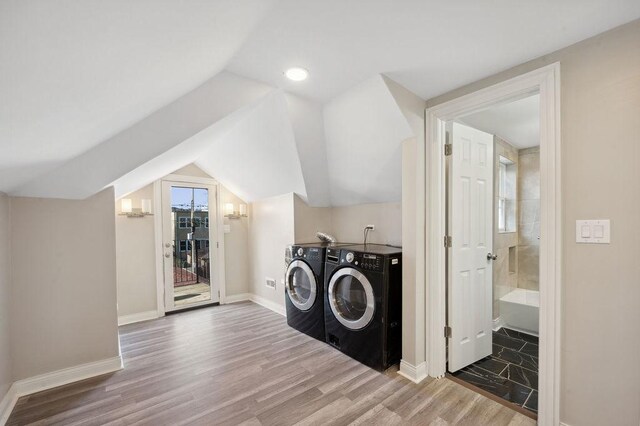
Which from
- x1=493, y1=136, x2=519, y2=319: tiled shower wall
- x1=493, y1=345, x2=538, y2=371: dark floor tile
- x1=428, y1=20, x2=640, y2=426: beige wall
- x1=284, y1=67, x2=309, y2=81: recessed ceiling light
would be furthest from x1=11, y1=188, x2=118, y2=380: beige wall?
x1=493, y1=136, x2=519, y2=319: tiled shower wall

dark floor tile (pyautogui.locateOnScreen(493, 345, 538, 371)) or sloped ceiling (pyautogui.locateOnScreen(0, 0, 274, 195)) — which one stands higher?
sloped ceiling (pyautogui.locateOnScreen(0, 0, 274, 195))

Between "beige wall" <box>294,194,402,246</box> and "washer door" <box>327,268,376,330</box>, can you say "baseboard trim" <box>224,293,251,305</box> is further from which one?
"washer door" <box>327,268,376,330</box>

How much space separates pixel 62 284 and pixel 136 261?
1.42 meters

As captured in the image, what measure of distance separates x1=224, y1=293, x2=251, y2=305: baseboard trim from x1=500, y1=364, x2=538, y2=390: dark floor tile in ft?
11.2

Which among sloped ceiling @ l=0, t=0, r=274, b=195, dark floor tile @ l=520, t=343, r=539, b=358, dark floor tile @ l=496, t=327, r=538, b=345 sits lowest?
dark floor tile @ l=496, t=327, r=538, b=345

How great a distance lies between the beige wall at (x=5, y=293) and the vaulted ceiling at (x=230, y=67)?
0.66 ft

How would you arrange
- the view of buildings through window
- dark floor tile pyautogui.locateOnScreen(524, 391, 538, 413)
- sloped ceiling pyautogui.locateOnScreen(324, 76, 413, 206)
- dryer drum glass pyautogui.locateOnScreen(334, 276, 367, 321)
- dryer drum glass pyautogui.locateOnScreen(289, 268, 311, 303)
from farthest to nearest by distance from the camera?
Result: the view of buildings through window, dryer drum glass pyautogui.locateOnScreen(289, 268, 311, 303), dryer drum glass pyautogui.locateOnScreen(334, 276, 367, 321), sloped ceiling pyautogui.locateOnScreen(324, 76, 413, 206), dark floor tile pyautogui.locateOnScreen(524, 391, 538, 413)

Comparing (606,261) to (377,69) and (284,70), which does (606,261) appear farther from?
(284,70)

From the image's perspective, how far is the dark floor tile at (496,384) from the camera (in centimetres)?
193

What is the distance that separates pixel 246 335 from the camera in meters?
2.96

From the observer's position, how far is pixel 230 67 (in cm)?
179

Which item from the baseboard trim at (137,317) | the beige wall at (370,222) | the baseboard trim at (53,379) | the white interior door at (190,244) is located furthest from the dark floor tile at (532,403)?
the baseboard trim at (137,317)

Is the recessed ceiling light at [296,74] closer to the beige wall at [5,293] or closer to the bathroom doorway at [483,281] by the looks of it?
the bathroom doorway at [483,281]

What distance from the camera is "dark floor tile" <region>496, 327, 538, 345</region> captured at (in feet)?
9.37
